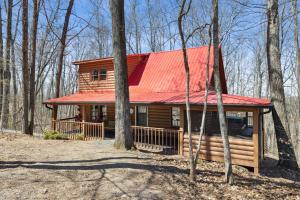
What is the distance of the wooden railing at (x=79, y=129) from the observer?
15.6m

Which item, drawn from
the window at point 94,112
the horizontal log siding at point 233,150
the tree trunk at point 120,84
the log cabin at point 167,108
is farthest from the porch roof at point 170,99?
the tree trunk at point 120,84

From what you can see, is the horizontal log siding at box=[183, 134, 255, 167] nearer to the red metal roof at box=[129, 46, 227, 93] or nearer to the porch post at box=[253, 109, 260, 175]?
the porch post at box=[253, 109, 260, 175]

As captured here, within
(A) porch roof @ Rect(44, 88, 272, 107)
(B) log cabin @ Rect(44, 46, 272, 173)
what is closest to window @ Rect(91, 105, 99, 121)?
(B) log cabin @ Rect(44, 46, 272, 173)

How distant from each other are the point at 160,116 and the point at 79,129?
17.2ft

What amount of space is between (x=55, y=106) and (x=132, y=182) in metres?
12.3

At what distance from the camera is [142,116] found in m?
17.0

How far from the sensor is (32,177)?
7.04 metres

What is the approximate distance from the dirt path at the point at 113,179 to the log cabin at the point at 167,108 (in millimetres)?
1088

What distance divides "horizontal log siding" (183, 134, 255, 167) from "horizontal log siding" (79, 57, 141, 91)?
8.38m

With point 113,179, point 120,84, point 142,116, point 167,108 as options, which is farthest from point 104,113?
point 113,179

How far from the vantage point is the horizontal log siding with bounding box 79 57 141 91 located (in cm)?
1872

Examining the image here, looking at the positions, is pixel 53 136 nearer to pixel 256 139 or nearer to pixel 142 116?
pixel 142 116

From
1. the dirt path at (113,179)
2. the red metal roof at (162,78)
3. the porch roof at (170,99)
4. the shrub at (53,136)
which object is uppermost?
the red metal roof at (162,78)

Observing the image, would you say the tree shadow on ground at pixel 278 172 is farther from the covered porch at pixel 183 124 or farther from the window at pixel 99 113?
the window at pixel 99 113
